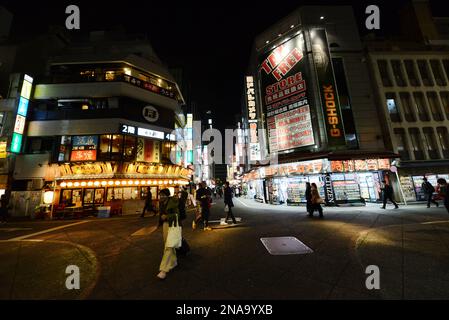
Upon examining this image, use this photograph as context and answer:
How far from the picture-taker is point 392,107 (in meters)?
18.1

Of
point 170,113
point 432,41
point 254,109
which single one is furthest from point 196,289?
point 432,41

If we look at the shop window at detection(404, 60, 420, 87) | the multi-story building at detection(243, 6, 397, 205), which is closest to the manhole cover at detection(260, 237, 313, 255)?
the multi-story building at detection(243, 6, 397, 205)

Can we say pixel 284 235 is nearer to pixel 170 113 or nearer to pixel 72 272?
pixel 72 272

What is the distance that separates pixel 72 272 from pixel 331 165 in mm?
16696

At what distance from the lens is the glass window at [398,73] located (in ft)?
61.5

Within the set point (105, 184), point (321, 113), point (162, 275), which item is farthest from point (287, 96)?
point (105, 184)

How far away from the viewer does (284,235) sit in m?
7.23

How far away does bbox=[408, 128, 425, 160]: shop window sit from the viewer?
17.1 meters

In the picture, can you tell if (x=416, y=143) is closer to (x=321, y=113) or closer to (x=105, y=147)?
(x=321, y=113)

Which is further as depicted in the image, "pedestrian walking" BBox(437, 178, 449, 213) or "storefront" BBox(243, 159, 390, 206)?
"storefront" BBox(243, 159, 390, 206)

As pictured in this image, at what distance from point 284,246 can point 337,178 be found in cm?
1305

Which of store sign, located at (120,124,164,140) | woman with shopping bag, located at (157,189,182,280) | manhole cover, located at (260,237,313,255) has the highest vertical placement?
store sign, located at (120,124,164,140)

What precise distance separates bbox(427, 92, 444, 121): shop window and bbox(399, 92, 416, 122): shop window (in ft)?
6.52

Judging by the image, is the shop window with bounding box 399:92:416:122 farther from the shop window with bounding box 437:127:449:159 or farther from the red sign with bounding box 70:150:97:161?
the red sign with bounding box 70:150:97:161
